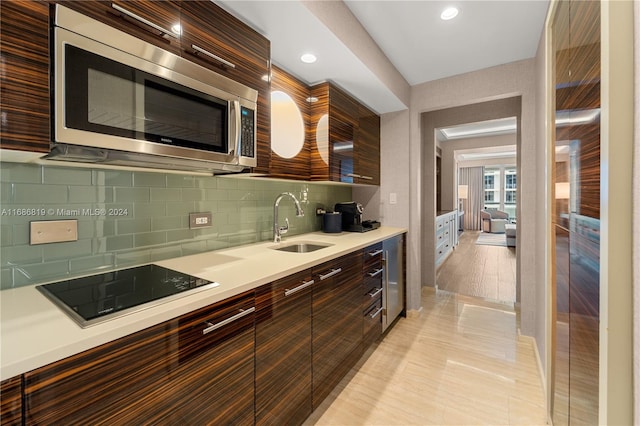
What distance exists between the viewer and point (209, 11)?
4.22ft

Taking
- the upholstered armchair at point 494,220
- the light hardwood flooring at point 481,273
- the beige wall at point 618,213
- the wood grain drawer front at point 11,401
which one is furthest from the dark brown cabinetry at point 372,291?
the upholstered armchair at point 494,220

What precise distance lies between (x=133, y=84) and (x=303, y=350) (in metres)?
1.37

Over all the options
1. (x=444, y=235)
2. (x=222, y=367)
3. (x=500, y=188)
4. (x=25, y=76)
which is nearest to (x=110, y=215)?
(x=25, y=76)

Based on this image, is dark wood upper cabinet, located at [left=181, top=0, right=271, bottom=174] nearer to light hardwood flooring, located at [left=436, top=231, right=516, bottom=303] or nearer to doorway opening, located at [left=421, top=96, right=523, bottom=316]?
doorway opening, located at [left=421, top=96, right=523, bottom=316]

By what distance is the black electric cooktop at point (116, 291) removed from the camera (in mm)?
794

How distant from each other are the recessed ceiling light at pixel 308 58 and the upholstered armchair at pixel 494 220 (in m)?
9.17

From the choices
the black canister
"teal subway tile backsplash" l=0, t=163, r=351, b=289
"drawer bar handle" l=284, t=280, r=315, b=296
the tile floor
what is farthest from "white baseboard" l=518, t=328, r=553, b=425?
"teal subway tile backsplash" l=0, t=163, r=351, b=289

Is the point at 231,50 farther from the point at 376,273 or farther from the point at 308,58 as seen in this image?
the point at 376,273

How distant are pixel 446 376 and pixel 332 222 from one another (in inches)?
56.6

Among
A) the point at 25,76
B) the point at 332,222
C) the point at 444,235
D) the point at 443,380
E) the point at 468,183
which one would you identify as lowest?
the point at 443,380

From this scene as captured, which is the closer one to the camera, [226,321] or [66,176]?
[226,321]

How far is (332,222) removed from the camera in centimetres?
254

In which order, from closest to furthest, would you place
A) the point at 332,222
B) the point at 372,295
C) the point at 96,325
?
the point at 96,325, the point at 372,295, the point at 332,222

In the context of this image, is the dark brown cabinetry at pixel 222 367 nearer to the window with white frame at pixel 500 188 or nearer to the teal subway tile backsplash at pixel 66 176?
the teal subway tile backsplash at pixel 66 176
